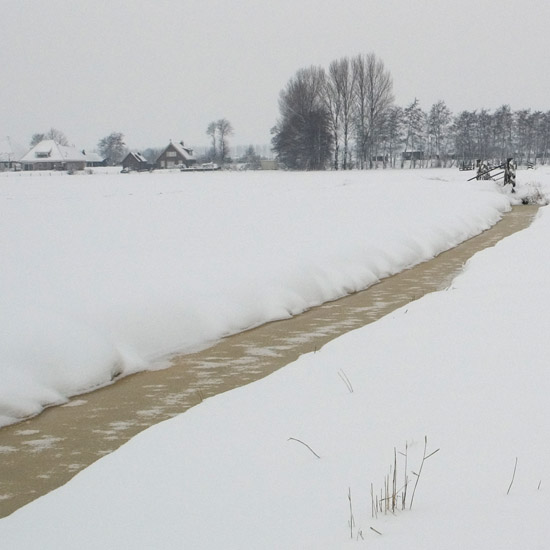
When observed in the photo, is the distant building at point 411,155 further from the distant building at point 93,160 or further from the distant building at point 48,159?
the distant building at point 93,160

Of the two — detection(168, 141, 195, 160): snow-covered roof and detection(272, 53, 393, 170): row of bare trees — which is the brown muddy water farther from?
detection(168, 141, 195, 160): snow-covered roof

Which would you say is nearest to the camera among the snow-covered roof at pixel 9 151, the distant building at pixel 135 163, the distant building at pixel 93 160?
the distant building at pixel 135 163

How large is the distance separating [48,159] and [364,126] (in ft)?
153

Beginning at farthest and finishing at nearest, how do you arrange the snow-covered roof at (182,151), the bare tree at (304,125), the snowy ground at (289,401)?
the snow-covered roof at (182,151)
the bare tree at (304,125)
the snowy ground at (289,401)

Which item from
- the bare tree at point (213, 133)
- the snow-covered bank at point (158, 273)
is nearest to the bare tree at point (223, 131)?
the bare tree at point (213, 133)

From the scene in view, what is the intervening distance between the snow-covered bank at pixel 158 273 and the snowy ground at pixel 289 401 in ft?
0.12

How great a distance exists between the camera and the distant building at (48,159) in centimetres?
9496

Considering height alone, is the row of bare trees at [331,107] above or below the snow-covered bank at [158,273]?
above

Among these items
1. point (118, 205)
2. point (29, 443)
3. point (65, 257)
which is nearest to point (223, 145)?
point (118, 205)

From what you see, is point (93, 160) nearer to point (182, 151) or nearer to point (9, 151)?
point (9, 151)

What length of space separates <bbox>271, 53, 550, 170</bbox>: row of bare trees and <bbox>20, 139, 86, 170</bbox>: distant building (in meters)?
37.8

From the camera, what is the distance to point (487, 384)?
504cm

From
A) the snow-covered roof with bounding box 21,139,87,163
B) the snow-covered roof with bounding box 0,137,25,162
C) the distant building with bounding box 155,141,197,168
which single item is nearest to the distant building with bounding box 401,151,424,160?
the distant building with bounding box 155,141,197,168

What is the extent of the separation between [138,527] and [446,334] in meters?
4.05
